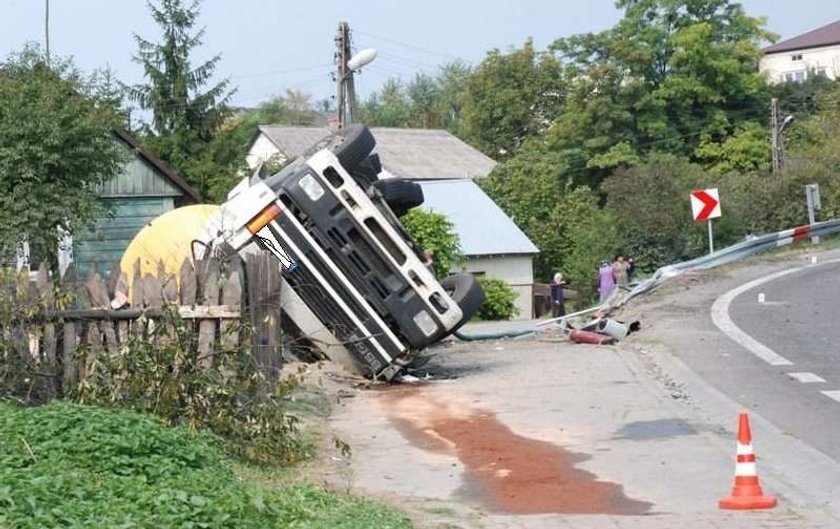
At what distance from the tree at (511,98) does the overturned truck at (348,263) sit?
6995 centimetres

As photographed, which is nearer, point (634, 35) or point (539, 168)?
point (539, 168)

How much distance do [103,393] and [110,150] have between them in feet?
62.7

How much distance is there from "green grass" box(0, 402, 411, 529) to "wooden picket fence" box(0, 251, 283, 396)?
1.59 metres

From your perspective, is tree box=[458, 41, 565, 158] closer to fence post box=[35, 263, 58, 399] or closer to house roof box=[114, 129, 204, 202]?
house roof box=[114, 129, 204, 202]

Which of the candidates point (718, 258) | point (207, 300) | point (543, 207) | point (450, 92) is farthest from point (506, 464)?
point (450, 92)

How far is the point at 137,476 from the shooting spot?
7.47 metres

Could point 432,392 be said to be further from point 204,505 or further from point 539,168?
point 539,168

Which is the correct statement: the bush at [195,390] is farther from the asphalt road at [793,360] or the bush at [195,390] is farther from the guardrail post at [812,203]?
the guardrail post at [812,203]

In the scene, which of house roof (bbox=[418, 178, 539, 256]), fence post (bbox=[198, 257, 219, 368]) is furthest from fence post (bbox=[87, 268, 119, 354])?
house roof (bbox=[418, 178, 539, 256])

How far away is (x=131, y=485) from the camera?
23.1 ft

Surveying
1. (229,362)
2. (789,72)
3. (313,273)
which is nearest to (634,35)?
(789,72)

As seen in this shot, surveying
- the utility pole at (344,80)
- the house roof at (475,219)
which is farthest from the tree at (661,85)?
the utility pole at (344,80)

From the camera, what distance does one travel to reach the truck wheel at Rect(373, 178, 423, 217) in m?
17.6

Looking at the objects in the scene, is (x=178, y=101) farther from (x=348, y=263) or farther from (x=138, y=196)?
(x=348, y=263)
